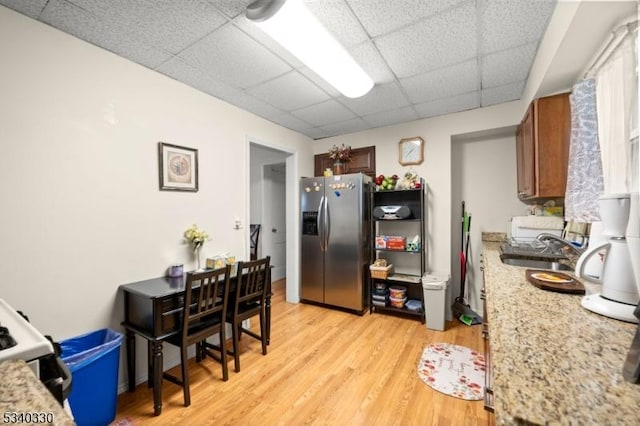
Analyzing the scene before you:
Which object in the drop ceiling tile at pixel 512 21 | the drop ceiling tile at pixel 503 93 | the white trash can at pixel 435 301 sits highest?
the drop ceiling tile at pixel 503 93

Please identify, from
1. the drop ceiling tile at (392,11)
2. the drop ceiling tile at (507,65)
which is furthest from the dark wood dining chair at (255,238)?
the drop ceiling tile at (507,65)

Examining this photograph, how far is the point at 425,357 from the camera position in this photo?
2.34m

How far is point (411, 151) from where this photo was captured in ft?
11.1

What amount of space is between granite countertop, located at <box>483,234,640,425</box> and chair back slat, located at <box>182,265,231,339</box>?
1.72 metres

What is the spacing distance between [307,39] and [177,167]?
5.00 feet

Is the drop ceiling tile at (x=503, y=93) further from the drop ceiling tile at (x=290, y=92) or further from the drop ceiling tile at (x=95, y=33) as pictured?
the drop ceiling tile at (x=95, y=33)

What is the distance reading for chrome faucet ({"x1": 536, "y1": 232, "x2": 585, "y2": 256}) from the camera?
1.98 meters

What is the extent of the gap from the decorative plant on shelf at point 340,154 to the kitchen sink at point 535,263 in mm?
2311

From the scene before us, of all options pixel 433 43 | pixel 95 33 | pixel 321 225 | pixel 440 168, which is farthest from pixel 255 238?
pixel 433 43

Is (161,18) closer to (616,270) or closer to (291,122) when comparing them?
(291,122)

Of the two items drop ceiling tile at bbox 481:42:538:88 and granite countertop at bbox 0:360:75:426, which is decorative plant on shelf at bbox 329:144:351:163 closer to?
drop ceiling tile at bbox 481:42:538:88

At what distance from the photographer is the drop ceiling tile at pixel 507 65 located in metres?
1.90

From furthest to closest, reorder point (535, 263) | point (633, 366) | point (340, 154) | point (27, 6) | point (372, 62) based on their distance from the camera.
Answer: point (340, 154) < point (372, 62) < point (535, 263) < point (27, 6) < point (633, 366)

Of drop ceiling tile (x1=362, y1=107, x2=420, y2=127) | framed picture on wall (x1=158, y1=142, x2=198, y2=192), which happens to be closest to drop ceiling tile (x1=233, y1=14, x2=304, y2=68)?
framed picture on wall (x1=158, y1=142, x2=198, y2=192)
